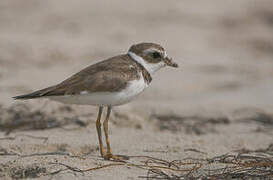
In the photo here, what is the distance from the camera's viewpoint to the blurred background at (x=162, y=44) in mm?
8008

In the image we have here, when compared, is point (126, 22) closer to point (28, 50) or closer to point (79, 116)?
point (28, 50)

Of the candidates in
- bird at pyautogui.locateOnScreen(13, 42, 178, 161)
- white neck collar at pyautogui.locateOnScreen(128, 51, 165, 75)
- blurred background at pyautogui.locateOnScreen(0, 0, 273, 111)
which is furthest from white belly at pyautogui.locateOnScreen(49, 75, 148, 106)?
blurred background at pyautogui.locateOnScreen(0, 0, 273, 111)

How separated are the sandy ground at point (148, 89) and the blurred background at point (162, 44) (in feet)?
0.07

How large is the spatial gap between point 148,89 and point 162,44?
120 inches

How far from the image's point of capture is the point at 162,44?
1114 cm

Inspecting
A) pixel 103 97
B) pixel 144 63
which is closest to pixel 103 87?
pixel 103 97

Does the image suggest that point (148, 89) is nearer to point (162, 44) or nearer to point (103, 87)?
point (162, 44)

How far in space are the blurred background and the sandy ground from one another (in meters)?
0.02

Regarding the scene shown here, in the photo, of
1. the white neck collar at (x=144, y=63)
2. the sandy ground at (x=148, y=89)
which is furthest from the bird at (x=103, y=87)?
the sandy ground at (x=148, y=89)

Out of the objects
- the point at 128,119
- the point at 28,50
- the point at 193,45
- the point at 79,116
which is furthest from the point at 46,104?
the point at 193,45

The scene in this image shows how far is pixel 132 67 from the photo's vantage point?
434 cm

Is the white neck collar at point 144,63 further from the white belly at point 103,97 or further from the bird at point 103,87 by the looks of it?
the white belly at point 103,97

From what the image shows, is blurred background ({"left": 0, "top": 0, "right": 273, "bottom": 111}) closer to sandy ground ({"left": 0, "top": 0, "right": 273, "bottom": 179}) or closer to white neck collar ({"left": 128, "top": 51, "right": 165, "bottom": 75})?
sandy ground ({"left": 0, "top": 0, "right": 273, "bottom": 179})

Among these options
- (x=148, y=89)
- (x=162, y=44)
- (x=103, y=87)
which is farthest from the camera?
(x=162, y=44)
